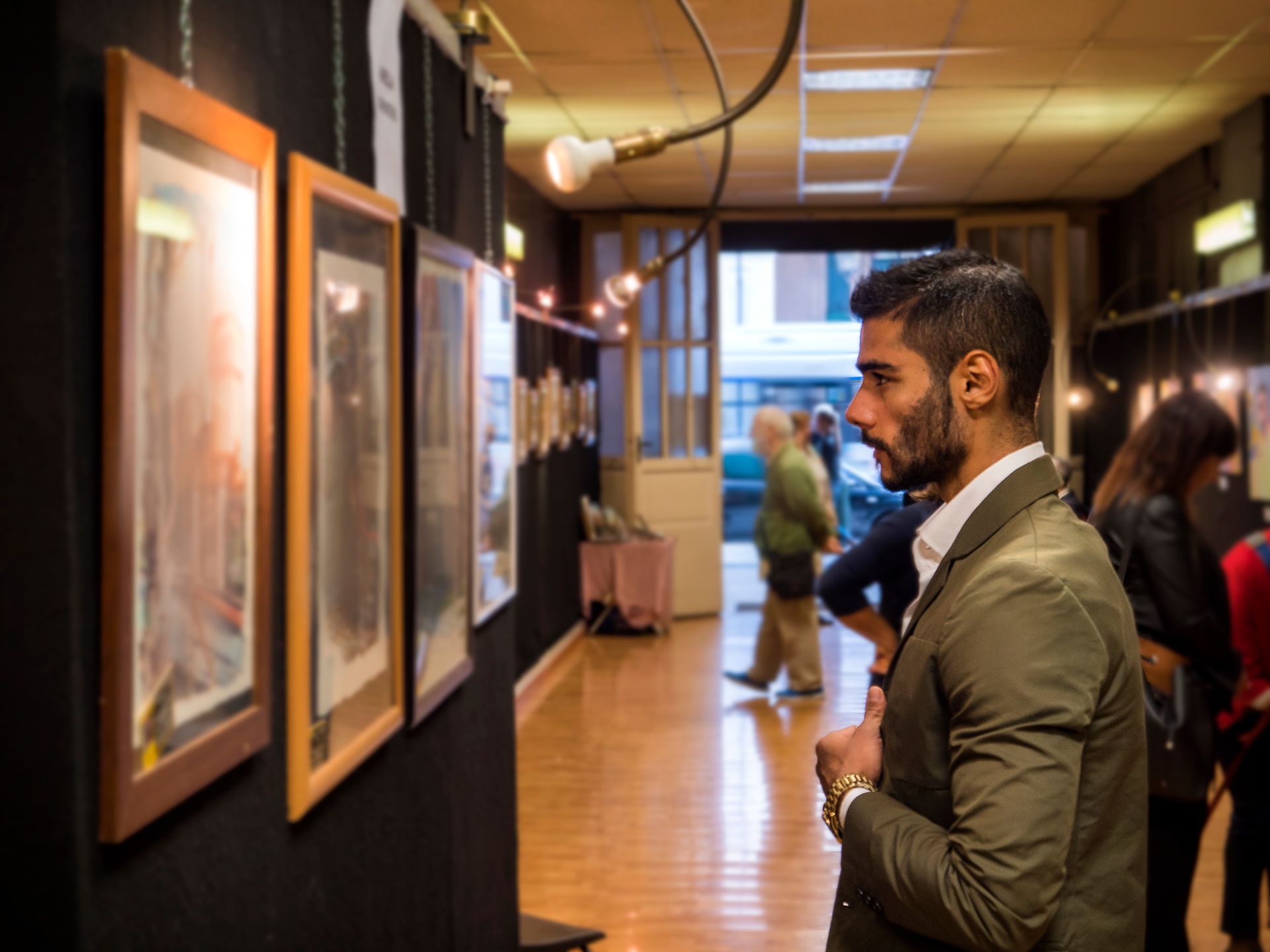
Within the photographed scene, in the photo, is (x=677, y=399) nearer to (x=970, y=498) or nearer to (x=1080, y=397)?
(x=1080, y=397)

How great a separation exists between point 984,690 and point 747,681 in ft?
20.2

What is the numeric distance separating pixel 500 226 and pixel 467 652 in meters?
1.24

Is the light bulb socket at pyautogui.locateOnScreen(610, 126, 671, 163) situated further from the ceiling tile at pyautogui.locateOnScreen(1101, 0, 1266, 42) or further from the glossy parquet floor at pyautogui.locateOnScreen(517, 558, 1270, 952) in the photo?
the ceiling tile at pyautogui.locateOnScreen(1101, 0, 1266, 42)

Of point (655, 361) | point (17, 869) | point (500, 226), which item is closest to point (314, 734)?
point (17, 869)

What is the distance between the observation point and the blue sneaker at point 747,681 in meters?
7.15

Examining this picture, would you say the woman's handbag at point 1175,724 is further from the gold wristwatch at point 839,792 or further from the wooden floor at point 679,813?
the gold wristwatch at point 839,792

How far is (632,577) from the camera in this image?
8938 mm

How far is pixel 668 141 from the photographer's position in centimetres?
276

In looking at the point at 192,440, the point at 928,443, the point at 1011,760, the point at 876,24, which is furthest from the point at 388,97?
the point at 876,24

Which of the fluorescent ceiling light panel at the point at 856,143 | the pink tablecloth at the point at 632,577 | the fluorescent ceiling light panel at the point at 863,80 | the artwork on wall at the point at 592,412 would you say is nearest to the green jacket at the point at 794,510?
the fluorescent ceiling light panel at the point at 863,80

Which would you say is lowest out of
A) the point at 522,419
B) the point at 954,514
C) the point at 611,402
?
the point at 954,514

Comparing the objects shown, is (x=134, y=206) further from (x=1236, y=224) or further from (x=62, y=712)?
(x=1236, y=224)

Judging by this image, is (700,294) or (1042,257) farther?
(700,294)

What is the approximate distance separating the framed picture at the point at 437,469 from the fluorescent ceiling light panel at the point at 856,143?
5110 mm
